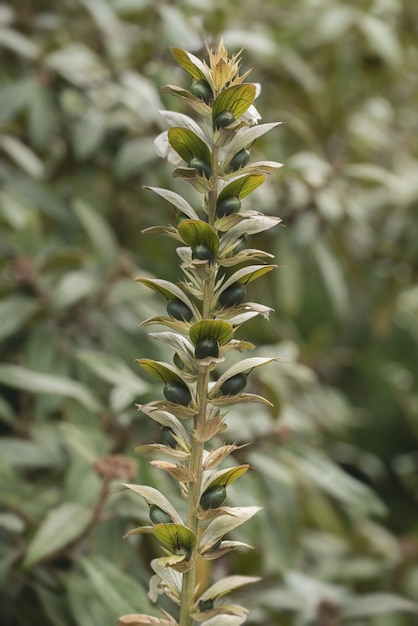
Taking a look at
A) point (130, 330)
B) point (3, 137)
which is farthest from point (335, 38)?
point (130, 330)

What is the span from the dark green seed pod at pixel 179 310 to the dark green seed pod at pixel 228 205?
7 centimetres

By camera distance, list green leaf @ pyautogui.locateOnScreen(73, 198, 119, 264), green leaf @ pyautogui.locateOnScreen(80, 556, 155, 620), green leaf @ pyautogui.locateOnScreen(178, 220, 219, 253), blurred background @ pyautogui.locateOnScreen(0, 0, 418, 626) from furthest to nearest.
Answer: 1. green leaf @ pyautogui.locateOnScreen(73, 198, 119, 264)
2. blurred background @ pyautogui.locateOnScreen(0, 0, 418, 626)
3. green leaf @ pyautogui.locateOnScreen(80, 556, 155, 620)
4. green leaf @ pyautogui.locateOnScreen(178, 220, 219, 253)

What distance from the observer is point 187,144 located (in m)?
0.58

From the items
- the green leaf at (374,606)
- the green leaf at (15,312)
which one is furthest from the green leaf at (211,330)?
the green leaf at (374,606)

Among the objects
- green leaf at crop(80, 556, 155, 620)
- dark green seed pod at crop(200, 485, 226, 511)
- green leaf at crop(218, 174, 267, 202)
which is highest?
green leaf at crop(218, 174, 267, 202)

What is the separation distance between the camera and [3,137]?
1.59 metres

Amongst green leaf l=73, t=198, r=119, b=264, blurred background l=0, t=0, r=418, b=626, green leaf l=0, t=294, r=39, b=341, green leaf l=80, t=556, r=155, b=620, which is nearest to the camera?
green leaf l=80, t=556, r=155, b=620

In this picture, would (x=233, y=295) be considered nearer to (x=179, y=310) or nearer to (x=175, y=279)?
(x=179, y=310)

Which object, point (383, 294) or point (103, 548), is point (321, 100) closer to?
point (383, 294)

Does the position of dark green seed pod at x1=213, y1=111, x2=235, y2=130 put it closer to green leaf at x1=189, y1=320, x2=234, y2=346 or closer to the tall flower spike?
the tall flower spike

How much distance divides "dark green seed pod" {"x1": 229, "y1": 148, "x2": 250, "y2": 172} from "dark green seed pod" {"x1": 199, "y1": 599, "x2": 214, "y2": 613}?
0.30 metres

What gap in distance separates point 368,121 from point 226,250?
1.61m

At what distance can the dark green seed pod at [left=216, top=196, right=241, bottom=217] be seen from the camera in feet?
1.91

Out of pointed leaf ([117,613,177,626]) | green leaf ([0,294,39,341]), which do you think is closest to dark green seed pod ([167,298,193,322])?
pointed leaf ([117,613,177,626])
